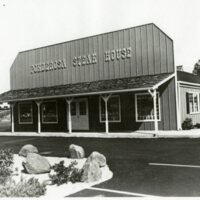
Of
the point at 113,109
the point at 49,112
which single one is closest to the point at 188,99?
the point at 113,109

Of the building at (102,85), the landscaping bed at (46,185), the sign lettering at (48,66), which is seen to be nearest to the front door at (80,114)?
the building at (102,85)

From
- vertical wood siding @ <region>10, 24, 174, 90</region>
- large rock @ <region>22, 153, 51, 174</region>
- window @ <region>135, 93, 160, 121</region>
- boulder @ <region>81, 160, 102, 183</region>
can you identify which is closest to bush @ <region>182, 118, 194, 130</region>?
window @ <region>135, 93, 160, 121</region>

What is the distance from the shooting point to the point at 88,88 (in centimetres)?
2112

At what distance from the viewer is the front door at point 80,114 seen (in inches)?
901

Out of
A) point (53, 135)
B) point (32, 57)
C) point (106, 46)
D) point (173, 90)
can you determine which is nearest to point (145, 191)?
point (173, 90)

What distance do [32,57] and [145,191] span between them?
22.0 m

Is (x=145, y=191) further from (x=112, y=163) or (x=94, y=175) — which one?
(x=112, y=163)

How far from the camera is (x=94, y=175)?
25.9 ft

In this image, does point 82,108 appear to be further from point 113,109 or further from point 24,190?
point 24,190

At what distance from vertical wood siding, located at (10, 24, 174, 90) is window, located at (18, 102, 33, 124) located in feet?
5.40

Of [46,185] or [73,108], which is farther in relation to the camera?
[73,108]

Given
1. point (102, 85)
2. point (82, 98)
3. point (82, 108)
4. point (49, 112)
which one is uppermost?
point (102, 85)

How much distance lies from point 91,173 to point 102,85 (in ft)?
43.2

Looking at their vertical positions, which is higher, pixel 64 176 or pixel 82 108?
pixel 82 108
